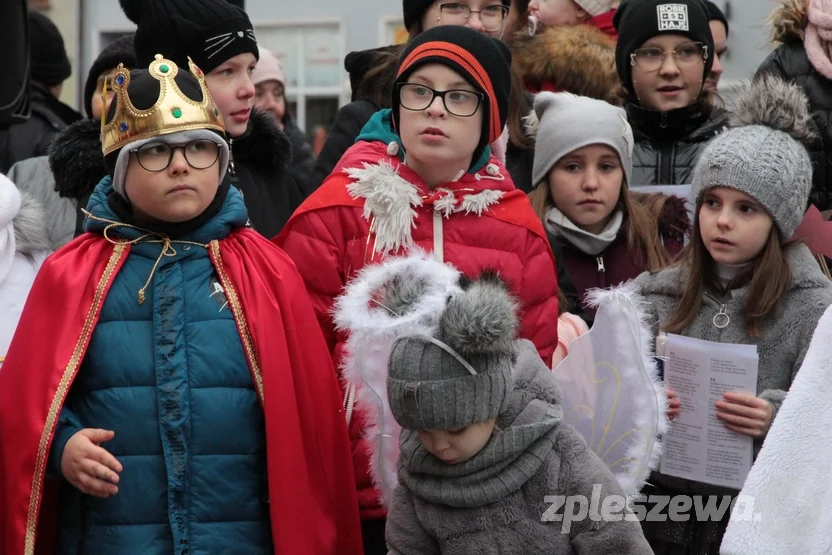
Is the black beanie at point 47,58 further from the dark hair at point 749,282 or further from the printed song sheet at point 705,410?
the printed song sheet at point 705,410

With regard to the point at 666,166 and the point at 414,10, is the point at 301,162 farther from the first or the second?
the point at 666,166

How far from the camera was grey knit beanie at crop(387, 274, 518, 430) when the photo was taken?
3.42 m

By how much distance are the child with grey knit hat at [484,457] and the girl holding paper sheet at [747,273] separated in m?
0.98

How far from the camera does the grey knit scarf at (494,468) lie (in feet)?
11.5

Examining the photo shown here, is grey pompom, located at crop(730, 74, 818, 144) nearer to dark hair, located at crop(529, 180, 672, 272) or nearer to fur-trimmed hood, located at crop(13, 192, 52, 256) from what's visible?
dark hair, located at crop(529, 180, 672, 272)

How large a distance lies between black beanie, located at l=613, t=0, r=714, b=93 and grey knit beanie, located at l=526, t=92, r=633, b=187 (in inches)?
23.0

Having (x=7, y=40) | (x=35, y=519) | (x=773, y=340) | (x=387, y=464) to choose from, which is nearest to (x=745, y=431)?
(x=773, y=340)

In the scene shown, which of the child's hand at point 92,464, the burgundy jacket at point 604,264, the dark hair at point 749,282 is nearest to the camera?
the child's hand at point 92,464

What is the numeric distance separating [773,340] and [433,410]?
4.92 feet

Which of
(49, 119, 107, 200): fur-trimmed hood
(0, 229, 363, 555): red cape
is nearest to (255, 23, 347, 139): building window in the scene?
(49, 119, 107, 200): fur-trimmed hood

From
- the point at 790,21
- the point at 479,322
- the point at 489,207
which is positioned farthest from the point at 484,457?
the point at 790,21

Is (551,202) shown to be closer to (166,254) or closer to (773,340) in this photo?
(773,340)

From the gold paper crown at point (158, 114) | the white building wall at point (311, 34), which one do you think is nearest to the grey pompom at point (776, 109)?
the gold paper crown at point (158, 114)

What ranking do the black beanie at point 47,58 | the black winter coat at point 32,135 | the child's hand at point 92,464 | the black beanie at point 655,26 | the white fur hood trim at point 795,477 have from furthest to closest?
1. the black beanie at point 47,58
2. the black winter coat at point 32,135
3. the black beanie at point 655,26
4. the child's hand at point 92,464
5. the white fur hood trim at point 795,477
